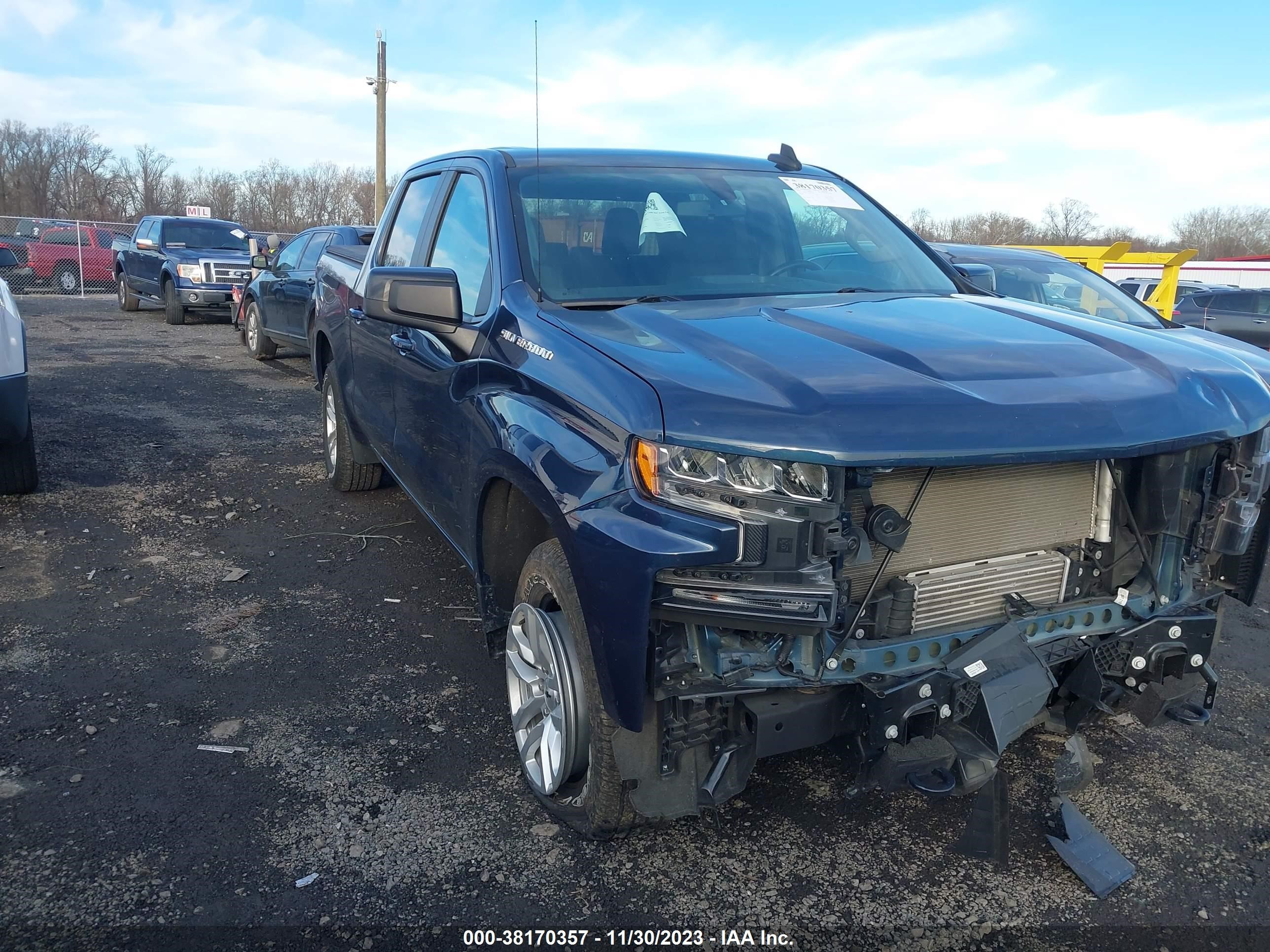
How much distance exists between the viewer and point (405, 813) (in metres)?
2.95

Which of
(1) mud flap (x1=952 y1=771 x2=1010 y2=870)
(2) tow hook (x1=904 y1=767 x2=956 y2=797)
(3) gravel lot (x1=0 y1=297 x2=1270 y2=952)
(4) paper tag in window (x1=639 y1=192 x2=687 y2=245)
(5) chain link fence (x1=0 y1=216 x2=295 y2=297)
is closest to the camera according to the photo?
(2) tow hook (x1=904 y1=767 x2=956 y2=797)

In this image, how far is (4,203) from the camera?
4238cm

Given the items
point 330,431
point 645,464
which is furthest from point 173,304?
point 645,464

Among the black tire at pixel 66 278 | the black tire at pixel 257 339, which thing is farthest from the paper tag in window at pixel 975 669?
the black tire at pixel 66 278

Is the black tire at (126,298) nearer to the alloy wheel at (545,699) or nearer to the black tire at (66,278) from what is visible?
the black tire at (66,278)

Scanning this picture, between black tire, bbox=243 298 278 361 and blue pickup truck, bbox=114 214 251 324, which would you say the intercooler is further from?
blue pickup truck, bbox=114 214 251 324

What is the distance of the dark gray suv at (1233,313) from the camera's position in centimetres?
1653

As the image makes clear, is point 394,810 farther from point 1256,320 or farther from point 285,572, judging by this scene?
point 1256,320

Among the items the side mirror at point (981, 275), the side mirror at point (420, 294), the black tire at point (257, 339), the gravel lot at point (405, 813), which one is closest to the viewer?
the gravel lot at point (405, 813)

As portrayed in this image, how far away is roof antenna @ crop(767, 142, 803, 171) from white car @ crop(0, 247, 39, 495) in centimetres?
411

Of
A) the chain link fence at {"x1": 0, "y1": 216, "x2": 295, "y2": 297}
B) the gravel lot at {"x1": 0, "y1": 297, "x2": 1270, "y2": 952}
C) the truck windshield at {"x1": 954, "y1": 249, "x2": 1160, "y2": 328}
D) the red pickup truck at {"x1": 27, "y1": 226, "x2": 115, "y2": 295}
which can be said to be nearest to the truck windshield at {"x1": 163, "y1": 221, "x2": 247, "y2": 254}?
the chain link fence at {"x1": 0, "y1": 216, "x2": 295, "y2": 297}

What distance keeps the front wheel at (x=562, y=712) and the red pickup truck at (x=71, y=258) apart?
22079 millimetres

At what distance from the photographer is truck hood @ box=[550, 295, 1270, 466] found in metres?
2.18

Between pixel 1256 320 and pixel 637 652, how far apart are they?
18.0 meters
